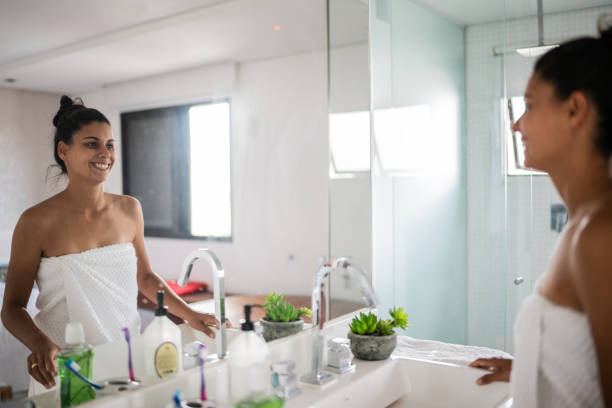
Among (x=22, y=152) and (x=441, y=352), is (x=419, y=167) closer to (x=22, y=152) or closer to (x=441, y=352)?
(x=441, y=352)

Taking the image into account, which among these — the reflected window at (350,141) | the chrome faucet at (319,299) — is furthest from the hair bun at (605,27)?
the reflected window at (350,141)

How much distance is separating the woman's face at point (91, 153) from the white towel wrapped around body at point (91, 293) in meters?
0.15

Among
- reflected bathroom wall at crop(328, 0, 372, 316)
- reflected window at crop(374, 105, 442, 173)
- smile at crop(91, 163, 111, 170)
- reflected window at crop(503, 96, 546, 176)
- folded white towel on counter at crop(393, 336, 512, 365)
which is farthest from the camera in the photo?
reflected window at crop(503, 96, 546, 176)

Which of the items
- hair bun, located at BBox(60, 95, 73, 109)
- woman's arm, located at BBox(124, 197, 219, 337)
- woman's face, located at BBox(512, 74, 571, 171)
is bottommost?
woman's arm, located at BBox(124, 197, 219, 337)

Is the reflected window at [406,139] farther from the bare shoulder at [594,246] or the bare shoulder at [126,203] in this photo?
the bare shoulder at [594,246]

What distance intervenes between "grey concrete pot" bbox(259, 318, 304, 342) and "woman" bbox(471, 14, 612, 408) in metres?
0.69

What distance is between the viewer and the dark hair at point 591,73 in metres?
0.94

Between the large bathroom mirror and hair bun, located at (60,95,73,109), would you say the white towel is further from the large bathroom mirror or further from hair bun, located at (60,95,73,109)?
hair bun, located at (60,95,73,109)

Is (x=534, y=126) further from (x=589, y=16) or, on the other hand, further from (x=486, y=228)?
(x=589, y=16)

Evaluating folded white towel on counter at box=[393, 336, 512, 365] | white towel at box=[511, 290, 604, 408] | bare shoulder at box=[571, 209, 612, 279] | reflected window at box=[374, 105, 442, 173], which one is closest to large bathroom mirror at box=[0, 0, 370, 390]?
folded white towel on counter at box=[393, 336, 512, 365]

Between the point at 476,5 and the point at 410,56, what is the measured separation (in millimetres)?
525

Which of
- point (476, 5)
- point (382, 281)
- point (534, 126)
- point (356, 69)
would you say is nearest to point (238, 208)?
point (534, 126)

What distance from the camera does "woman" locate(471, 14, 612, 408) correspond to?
88cm

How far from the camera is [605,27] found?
3.29 feet
